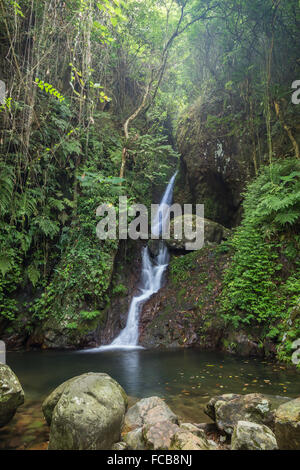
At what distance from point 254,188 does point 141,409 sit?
7.25m

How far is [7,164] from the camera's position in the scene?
7.42m

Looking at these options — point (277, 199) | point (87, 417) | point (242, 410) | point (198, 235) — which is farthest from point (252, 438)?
point (198, 235)

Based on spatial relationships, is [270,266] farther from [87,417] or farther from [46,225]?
[46,225]

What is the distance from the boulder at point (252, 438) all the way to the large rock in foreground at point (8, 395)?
250 cm

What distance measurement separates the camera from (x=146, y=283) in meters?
9.85

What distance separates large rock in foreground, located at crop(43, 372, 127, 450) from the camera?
252 cm

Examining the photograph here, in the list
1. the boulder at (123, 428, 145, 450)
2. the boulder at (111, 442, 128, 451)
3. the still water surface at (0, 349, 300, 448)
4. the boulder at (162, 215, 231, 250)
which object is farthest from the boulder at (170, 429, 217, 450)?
the boulder at (162, 215, 231, 250)

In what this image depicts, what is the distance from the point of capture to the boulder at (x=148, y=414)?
2959 mm

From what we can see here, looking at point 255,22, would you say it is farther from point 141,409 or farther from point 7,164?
point 141,409

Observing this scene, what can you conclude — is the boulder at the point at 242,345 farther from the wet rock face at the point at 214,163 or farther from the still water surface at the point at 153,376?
the wet rock face at the point at 214,163

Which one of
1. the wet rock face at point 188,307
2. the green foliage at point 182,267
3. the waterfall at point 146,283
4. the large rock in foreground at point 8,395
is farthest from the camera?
the green foliage at point 182,267

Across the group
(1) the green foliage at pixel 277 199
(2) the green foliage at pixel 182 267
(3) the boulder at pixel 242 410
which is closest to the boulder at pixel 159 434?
(3) the boulder at pixel 242 410

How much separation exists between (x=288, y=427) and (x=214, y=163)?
1061 centimetres

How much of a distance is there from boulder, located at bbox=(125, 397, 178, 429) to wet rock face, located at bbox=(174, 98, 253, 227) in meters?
9.00
